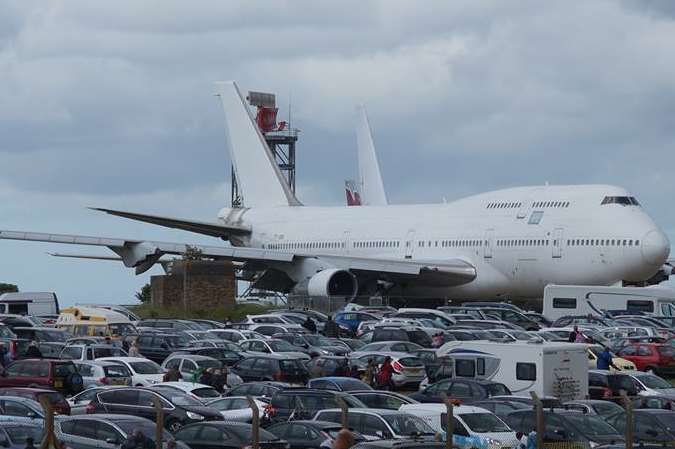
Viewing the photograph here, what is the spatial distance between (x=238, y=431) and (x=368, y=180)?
84.5m

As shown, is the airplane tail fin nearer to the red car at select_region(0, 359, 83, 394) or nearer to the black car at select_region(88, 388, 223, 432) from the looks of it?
the red car at select_region(0, 359, 83, 394)

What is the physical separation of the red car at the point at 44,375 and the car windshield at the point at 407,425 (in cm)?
1054

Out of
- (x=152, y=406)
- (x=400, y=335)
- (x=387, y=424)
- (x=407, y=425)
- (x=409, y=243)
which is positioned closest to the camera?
(x=387, y=424)

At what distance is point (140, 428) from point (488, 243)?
138 ft

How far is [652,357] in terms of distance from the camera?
39562 millimetres

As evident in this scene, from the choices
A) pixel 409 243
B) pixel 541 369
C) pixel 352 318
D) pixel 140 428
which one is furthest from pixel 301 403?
pixel 409 243

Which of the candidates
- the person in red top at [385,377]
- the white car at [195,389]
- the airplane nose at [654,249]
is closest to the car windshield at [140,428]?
the white car at [195,389]

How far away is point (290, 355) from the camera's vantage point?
37812 mm

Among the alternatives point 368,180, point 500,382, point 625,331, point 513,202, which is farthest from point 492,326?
point 368,180

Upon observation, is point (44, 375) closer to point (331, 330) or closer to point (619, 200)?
point (331, 330)

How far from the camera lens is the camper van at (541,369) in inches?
1255

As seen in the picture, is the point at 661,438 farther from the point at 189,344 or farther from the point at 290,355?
the point at 189,344

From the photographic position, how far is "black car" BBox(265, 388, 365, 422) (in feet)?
85.1

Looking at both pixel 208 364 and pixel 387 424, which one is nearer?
pixel 387 424
